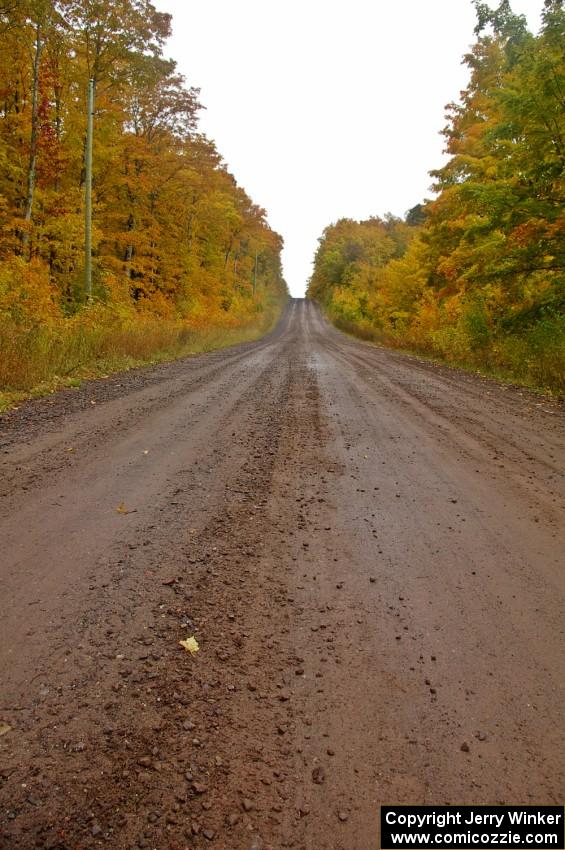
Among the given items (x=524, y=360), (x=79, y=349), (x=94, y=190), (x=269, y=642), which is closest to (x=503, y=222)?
(x=524, y=360)

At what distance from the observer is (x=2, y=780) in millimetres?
1406

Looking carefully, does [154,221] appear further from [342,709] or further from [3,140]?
[342,709]

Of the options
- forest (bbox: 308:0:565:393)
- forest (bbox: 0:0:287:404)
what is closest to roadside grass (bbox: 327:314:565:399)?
forest (bbox: 308:0:565:393)

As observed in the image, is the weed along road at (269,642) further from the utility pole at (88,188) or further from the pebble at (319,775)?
the utility pole at (88,188)

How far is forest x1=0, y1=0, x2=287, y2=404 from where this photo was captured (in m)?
10.6

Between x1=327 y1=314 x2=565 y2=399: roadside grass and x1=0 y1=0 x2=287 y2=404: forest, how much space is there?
29.7 ft

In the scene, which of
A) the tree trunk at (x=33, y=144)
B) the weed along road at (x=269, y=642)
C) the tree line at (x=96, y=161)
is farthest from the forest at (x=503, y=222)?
the tree trunk at (x=33, y=144)

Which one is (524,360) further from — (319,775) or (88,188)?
(88,188)

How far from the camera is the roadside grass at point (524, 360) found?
9219 millimetres

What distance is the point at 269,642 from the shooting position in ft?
6.73

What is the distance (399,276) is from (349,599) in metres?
24.9

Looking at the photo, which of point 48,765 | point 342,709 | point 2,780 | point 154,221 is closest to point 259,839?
point 342,709

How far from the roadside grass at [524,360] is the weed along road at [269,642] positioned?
223 inches

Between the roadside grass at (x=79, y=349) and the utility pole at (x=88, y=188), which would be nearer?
the roadside grass at (x=79, y=349)
